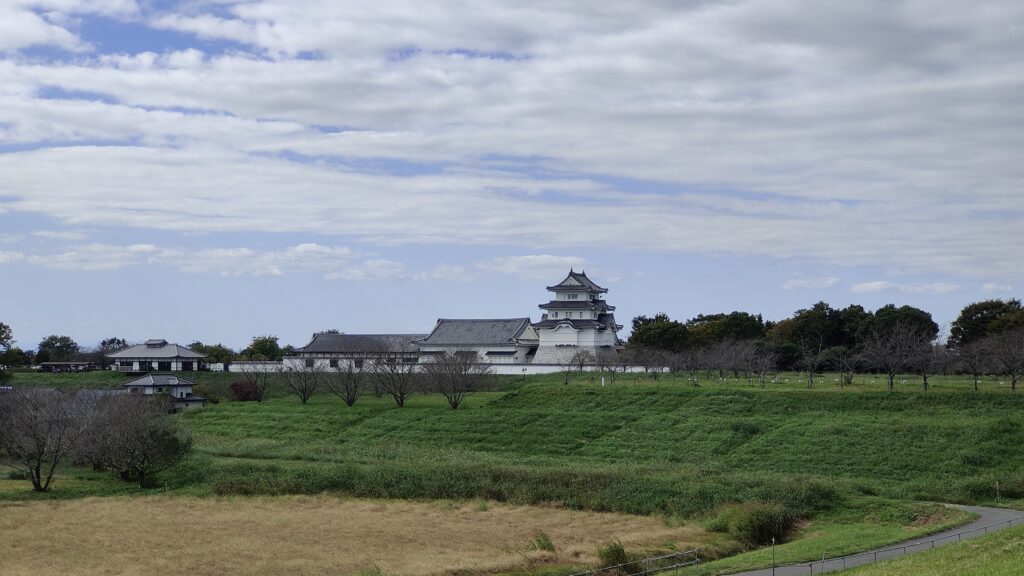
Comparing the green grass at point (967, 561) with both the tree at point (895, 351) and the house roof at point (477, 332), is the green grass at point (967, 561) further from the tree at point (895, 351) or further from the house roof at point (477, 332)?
the house roof at point (477, 332)

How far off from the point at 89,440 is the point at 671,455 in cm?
2709

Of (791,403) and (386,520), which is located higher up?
(791,403)

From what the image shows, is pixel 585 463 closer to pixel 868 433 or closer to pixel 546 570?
pixel 868 433

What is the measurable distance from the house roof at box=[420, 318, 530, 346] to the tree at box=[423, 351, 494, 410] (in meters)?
11.3

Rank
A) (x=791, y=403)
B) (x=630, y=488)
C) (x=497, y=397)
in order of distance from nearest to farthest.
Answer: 1. (x=630, y=488)
2. (x=791, y=403)
3. (x=497, y=397)

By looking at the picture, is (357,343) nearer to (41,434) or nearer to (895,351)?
(41,434)

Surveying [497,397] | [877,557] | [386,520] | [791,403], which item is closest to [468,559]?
[386,520]

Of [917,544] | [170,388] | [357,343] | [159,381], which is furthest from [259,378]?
[917,544]

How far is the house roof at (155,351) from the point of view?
86.4m

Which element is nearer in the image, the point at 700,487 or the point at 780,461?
the point at 700,487

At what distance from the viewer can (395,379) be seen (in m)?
67.3

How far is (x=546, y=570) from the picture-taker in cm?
2662

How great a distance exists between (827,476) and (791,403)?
40.2 ft

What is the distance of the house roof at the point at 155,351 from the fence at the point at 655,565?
67.2 m
